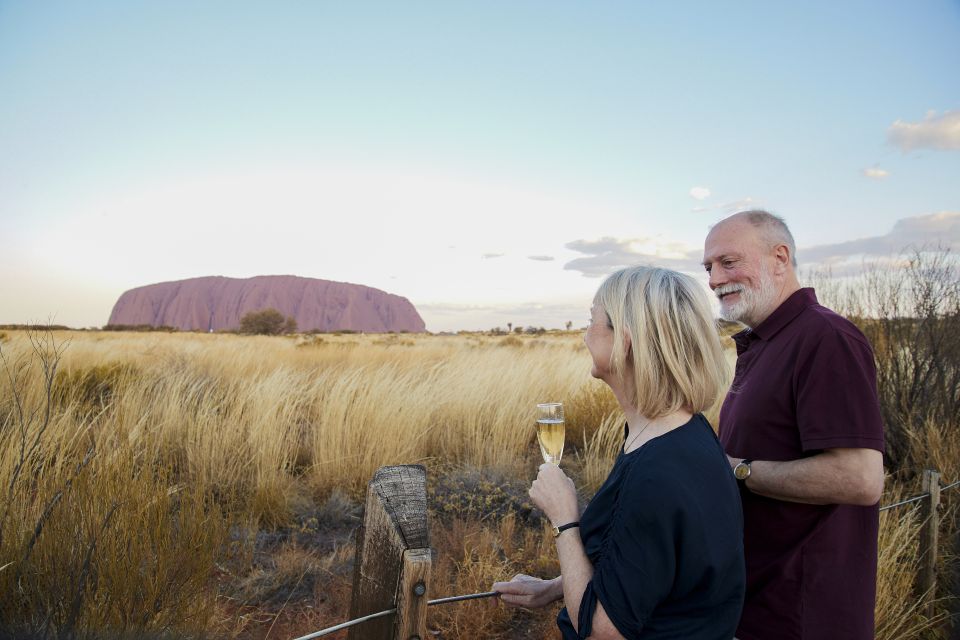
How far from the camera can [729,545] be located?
1196 mm

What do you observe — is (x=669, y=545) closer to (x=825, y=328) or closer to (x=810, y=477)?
(x=810, y=477)

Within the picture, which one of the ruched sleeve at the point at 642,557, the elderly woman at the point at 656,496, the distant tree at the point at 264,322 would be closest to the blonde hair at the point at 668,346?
the elderly woman at the point at 656,496

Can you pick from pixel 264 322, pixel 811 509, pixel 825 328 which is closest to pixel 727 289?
pixel 825 328

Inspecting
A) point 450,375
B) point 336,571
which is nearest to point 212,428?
point 336,571

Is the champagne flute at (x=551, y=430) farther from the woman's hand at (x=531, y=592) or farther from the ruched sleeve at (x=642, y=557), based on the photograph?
the ruched sleeve at (x=642, y=557)

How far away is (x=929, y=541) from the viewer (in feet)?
12.3

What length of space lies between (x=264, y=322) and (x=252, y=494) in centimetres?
4978

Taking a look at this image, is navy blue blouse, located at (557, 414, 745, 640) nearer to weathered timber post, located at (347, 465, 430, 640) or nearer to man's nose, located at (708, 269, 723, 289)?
weathered timber post, located at (347, 465, 430, 640)

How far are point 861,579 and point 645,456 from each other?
3.45 feet

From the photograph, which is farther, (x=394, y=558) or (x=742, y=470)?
(x=742, y=470)

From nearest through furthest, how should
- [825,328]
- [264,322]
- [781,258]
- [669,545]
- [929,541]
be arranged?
1. [669,545]
2. [825,328]
3. [781,258]
4. [929,541]
5. [264,322]

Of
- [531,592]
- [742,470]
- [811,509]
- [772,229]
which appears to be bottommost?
[531,592]

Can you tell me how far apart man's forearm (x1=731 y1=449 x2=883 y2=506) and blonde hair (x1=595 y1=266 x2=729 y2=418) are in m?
0.54

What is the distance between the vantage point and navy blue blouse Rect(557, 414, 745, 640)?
1.14 m
